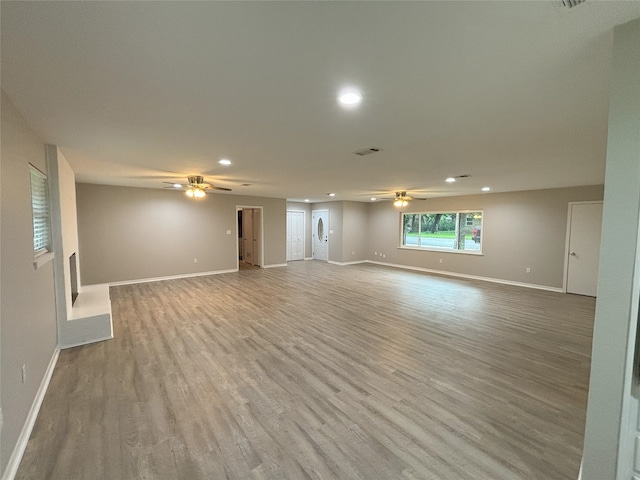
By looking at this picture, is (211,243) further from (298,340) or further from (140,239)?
(298,340)

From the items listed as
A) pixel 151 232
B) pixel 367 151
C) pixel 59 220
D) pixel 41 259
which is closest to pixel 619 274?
pixel 367 151

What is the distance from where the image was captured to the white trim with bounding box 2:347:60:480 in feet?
5.39

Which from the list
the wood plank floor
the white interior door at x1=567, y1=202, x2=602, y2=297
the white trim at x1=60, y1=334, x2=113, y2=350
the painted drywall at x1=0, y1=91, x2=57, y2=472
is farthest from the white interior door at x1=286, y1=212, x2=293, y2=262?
the white interior door at x1=567, y1=202, x2=602, y2=297

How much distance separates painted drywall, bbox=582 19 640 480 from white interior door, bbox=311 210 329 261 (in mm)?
9701

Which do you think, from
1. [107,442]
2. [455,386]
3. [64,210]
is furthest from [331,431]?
[64,210]

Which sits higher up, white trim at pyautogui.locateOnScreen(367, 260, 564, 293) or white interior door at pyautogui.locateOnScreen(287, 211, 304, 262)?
white interior door at pyautogui.locateOnScreen(287, 211, 304, 262)

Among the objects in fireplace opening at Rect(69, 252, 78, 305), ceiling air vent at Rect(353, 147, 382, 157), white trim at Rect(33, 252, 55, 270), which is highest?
ceiling air vent at Rect(353, 147, 382, 157)

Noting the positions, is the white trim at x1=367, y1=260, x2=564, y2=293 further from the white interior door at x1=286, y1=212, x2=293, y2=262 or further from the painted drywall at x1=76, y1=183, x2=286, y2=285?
the painted drywall at x1=76, y1=183, x2=286, y2=285

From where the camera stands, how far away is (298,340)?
363 cm

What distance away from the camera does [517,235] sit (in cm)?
714

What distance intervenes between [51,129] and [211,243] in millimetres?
5592

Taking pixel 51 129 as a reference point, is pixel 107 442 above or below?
below

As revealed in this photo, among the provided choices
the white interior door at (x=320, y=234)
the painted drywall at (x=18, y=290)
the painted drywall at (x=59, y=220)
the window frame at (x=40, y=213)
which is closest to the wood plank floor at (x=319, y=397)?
the painted drywall at (x=18, y=290)

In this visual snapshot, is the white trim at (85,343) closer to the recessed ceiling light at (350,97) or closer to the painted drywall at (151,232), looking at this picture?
the painted drywall at (151,232)
